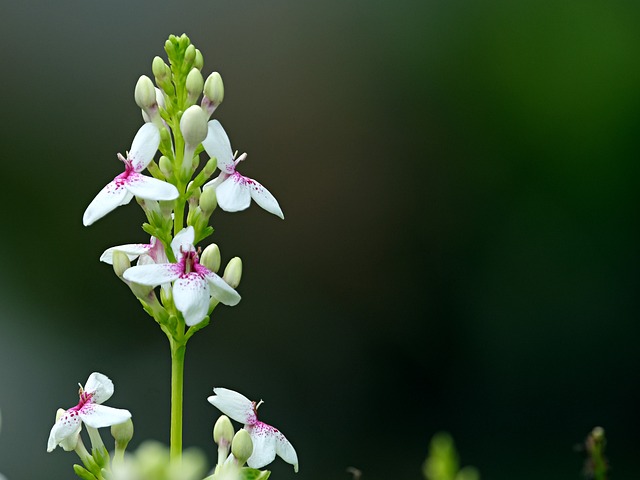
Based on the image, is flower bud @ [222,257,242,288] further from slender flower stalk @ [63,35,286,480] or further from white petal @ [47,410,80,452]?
white petal @ [47,410,80,452]

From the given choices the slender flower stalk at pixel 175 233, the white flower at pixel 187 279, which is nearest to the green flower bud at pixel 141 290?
the slender flower stalk at pixel 175 233

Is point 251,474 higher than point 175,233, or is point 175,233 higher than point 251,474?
point 175,233

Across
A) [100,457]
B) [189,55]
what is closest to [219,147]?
[189,55]

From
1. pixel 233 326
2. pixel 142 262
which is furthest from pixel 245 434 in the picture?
pixel 233 326

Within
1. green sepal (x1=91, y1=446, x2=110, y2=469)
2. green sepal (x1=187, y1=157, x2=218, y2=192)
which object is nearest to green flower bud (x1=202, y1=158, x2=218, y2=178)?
green sepal (x1=187, y1=157, x2=218, y2=192)

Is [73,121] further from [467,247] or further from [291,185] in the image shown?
[467,247]

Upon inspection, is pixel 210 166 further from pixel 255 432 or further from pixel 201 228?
pixel 255 432
